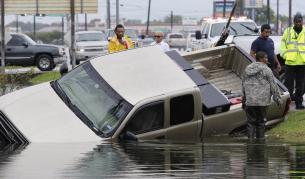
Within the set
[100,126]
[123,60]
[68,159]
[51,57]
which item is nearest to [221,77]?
[123,60]

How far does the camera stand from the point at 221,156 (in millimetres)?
10320

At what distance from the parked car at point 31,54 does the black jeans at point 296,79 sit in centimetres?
2059

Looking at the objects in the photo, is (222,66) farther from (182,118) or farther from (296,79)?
(182,118)

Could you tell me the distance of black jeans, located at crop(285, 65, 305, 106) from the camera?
15073 mm

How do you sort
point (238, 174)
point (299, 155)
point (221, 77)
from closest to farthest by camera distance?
point (238, 174) → point (299, 155) → point (221, 77)

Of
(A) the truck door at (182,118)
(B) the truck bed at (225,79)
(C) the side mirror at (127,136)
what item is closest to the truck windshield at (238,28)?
(B) the truck bed at (225,79)

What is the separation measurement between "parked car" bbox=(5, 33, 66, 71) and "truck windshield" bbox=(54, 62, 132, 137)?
2273 cm

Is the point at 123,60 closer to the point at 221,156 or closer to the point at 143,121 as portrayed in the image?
the point at 143,121

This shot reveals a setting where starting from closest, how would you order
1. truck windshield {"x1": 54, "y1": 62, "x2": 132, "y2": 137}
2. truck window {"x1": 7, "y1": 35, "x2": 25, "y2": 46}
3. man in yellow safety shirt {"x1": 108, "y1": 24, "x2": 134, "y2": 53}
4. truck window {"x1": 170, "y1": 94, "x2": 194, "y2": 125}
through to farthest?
truck windshield {"x1": 54, "y1": 62, "x2": 132, "y2": 137} → truck window {"x1": 170, "y1": 94, "x2": 194, "y2": 125} → man in yellow safety shirt {"x1": 108, "y1": 24, "x2": 134, "y2": 53} → truck window {"x1": 7, "y1": 35, "x2": 25, "y2": 46}

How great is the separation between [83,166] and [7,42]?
25.9 m

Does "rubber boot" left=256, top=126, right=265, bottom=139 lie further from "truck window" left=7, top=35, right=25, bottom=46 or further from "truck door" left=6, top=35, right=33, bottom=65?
"truck window" left=7, top=35, right=25, bottom=46

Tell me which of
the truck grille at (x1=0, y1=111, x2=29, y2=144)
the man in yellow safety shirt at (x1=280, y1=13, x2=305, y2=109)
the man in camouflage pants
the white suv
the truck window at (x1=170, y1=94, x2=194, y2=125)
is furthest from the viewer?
the white suv

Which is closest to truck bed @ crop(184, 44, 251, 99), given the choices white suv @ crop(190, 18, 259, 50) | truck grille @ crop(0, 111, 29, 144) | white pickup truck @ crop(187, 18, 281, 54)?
truck grille @ crop(0, 111, 29, 144)

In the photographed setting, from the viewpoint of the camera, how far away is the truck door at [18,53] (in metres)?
34.9
